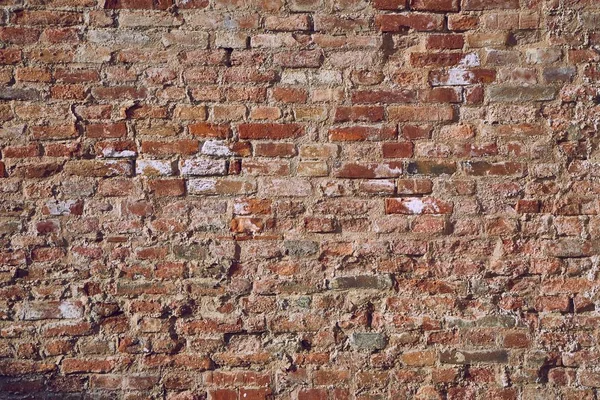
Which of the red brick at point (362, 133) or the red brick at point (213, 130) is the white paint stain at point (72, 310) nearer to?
the red brick at point (213, 130)

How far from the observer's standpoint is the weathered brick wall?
2023 mm

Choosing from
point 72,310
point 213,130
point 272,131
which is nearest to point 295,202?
point 272,131

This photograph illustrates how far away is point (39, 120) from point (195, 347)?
987mm

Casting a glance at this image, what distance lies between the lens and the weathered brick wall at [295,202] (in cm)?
202

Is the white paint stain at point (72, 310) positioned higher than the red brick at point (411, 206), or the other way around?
the red brick at point (411, 206)

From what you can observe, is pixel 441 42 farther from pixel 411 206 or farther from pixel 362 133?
pixel 411 206

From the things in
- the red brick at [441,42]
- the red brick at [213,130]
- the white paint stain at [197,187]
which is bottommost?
the white paint stain at [197,187]

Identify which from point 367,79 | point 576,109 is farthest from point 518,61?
point 367,79

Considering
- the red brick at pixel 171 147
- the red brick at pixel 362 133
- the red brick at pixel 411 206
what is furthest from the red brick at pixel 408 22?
the red brick at pixel 171 147

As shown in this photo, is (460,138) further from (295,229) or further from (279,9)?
(279,9)

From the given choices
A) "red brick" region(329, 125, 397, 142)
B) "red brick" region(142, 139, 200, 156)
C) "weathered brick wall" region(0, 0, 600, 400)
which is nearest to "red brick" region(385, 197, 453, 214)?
"weathered brick wall" region(0, 0, 600, 400)

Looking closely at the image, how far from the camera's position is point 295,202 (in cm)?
205

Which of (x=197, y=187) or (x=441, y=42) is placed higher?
(x=441, y=42)

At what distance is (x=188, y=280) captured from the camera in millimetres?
2033
